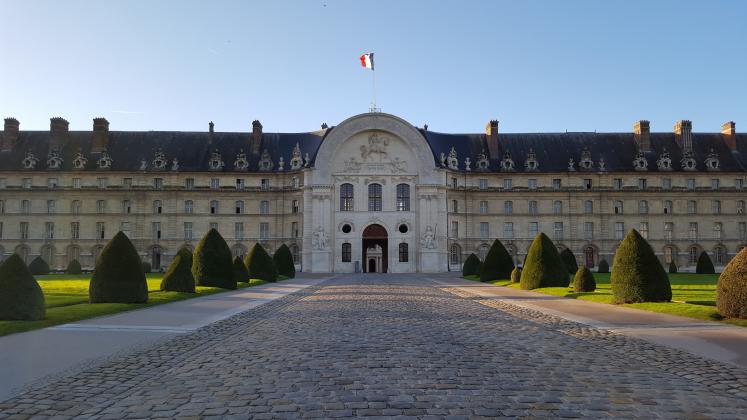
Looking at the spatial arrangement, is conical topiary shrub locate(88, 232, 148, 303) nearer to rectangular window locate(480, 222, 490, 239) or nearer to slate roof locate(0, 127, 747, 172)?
slate roof locate(0, 127, 747, 172)

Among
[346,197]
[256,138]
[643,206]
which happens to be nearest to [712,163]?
[643,206]

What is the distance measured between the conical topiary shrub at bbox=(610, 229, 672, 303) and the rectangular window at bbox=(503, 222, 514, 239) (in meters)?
40.0

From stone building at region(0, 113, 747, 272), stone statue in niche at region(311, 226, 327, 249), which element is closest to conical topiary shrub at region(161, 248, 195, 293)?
stone statue in niche at region(311, 226, 327, 249)

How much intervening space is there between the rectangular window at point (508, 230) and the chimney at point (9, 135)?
51.2 metres

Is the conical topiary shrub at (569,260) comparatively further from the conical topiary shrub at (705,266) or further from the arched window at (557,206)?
the arched window at (557,206)

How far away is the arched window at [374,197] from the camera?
2298 inches

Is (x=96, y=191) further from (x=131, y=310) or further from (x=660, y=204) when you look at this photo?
(x=660, y=204)

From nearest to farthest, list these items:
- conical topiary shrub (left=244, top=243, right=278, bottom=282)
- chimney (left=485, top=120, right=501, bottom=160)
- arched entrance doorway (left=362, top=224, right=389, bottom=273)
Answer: conical topiary shrub (left=244, top=243, right=278, bottom=282) → arched entrance doorway (left=362, top=224, right=389, bottom=273) → chimney (left=485, top=120, right=501, bottom=160)

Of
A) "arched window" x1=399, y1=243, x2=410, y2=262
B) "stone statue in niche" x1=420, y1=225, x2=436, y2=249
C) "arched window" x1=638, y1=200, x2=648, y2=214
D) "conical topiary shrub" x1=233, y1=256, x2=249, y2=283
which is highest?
"arched window" x1=638, y1=200, x2=648, y2=214

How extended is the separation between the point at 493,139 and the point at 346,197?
1777cm

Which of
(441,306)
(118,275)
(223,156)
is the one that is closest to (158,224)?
(223,156)

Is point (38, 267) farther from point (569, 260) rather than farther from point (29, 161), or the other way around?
point (569, 260)

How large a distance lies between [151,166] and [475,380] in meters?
58.9

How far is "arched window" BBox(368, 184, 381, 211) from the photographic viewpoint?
2298 inches
